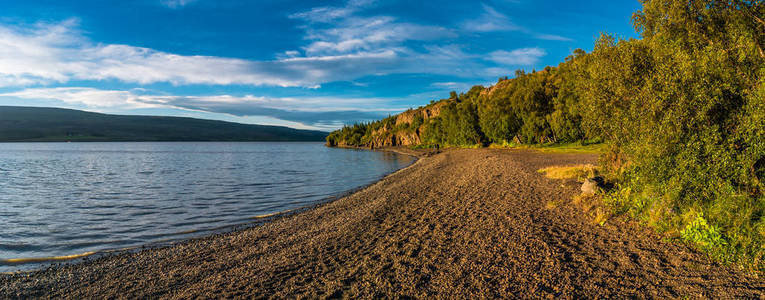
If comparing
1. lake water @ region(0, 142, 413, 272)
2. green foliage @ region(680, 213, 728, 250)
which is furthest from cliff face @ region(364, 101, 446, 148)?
green foliage @ region(680, 213, 728, 250)

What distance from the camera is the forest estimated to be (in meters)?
8.83

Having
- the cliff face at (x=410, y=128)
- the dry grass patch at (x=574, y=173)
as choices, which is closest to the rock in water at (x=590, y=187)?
the dry grass patch at (x=574, y=173)

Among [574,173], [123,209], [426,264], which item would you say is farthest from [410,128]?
[426,264]

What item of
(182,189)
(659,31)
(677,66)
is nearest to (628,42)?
(659,31)

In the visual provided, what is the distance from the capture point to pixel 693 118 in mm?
9594

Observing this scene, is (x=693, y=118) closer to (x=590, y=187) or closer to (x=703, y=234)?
(x=703, y=234)

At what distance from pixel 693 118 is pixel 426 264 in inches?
344

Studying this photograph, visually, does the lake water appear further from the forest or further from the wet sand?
the forest

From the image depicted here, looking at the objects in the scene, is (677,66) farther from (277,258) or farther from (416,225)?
(277,258)

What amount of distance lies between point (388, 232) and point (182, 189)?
27.3 m

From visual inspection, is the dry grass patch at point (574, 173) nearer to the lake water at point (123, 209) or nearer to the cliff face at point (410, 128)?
the lake water at point (123, 209)

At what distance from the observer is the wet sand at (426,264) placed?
8086 mm

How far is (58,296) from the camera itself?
989 centimetres

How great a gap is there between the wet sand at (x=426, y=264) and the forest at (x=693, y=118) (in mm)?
1073
